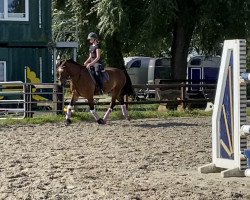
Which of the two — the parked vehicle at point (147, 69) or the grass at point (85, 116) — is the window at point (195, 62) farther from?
the grass at point (85, 116)

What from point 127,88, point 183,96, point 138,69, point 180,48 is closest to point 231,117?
point 127,88

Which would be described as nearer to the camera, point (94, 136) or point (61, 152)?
point (61, 152)

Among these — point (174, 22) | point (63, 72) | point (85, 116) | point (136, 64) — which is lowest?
point (85, 116)

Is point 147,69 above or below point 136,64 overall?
below

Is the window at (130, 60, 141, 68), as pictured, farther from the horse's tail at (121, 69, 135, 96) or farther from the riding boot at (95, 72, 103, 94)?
the riding boot at (95, 72, 103, 94)

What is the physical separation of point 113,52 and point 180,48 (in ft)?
12.9

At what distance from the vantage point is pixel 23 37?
25.4m

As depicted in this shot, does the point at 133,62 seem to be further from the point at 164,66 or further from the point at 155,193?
the point at 155,193

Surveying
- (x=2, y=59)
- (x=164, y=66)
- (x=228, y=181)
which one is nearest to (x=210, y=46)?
(x=2, y=59)

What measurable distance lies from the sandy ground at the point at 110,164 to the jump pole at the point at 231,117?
0.20 m

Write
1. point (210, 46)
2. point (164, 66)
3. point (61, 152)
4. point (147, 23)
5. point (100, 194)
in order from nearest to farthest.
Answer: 1. point (100, 194)
2. point (61, 152)
3. point (147, 23)
4. point (210, 46)
5. point (164, 66)

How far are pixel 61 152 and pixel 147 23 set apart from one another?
13975mm

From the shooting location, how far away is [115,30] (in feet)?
81.1

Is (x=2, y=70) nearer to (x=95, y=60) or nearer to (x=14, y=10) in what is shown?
(x=14, y=10)
